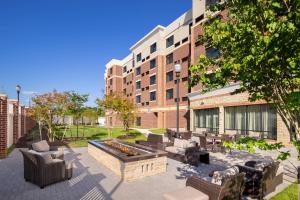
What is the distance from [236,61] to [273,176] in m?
5.05

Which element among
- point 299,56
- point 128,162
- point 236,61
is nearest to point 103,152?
point 128,162

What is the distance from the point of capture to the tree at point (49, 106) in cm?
1717

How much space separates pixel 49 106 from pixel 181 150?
11467 millimetres

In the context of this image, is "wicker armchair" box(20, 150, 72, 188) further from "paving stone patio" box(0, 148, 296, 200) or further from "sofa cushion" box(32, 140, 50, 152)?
"sofa cushion" box(32, 140, 50, 152)

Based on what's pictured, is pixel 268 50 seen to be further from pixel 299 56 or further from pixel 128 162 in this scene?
pixel 128 162

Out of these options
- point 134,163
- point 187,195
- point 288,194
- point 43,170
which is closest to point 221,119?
point 288,194

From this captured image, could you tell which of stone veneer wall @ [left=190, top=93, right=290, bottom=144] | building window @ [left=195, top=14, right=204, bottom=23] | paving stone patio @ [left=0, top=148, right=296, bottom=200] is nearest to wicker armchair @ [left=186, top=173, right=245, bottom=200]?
paving stone patio @ [left=0, top=148, right=296, bottom=200]

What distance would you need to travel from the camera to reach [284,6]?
3156mm

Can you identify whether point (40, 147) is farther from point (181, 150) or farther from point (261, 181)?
point (261, 181)

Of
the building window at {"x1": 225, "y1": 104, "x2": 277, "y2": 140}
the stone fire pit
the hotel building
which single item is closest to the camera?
the stone fire pit

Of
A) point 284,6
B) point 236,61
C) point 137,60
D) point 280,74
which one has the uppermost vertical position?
point 137,60

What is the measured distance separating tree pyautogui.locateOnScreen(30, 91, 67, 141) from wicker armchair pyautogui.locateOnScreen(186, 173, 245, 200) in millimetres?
14974

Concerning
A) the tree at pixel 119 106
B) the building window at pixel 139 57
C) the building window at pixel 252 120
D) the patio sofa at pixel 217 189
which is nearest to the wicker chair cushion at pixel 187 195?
the patio sofa at pixel 217 189

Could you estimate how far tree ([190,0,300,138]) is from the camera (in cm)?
294
